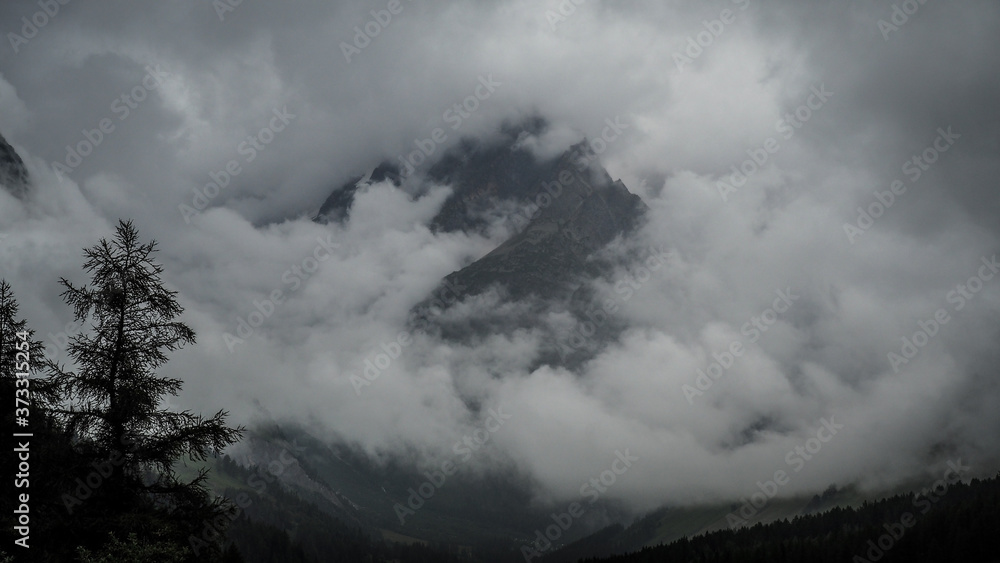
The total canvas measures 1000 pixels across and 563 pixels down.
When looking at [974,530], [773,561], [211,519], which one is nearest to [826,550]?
[773,561]

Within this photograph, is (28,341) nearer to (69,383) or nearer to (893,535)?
(69,383)

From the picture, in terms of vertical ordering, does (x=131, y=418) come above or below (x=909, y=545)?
above

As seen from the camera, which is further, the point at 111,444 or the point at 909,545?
the point at 909,545

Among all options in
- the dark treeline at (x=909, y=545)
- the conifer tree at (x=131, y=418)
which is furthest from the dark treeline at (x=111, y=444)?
the dark treeline at (x=909, y=545)

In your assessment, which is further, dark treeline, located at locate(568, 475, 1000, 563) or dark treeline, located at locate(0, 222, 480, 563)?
dark treeline, located at locate(568, 475, 1000, 563)

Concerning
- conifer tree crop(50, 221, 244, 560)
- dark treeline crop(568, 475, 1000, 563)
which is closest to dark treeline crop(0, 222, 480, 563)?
conifer tree crop(50, 221, 244, 560)

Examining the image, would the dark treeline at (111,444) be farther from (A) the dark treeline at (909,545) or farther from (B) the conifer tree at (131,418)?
(A) the dark treeline at (909,545)

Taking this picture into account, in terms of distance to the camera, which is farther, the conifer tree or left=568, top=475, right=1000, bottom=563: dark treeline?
left=568, top=475, right=1000, bottom=563: dark treeline

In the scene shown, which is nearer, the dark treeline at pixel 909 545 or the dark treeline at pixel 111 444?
the dark treeline at pixel 111 444

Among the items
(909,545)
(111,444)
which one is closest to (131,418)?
(111,444)

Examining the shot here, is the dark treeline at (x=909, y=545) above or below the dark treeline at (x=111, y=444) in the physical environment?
below

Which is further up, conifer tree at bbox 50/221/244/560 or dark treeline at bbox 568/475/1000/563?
conifer tree at bbox 50/221/244/560

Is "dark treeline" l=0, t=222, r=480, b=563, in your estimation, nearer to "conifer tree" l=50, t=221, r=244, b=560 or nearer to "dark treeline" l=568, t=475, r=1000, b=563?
"conifer tree" l=50, t=221, r=244, b=560

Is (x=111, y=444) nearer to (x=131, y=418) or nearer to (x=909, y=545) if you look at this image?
(x=131, y=418)
